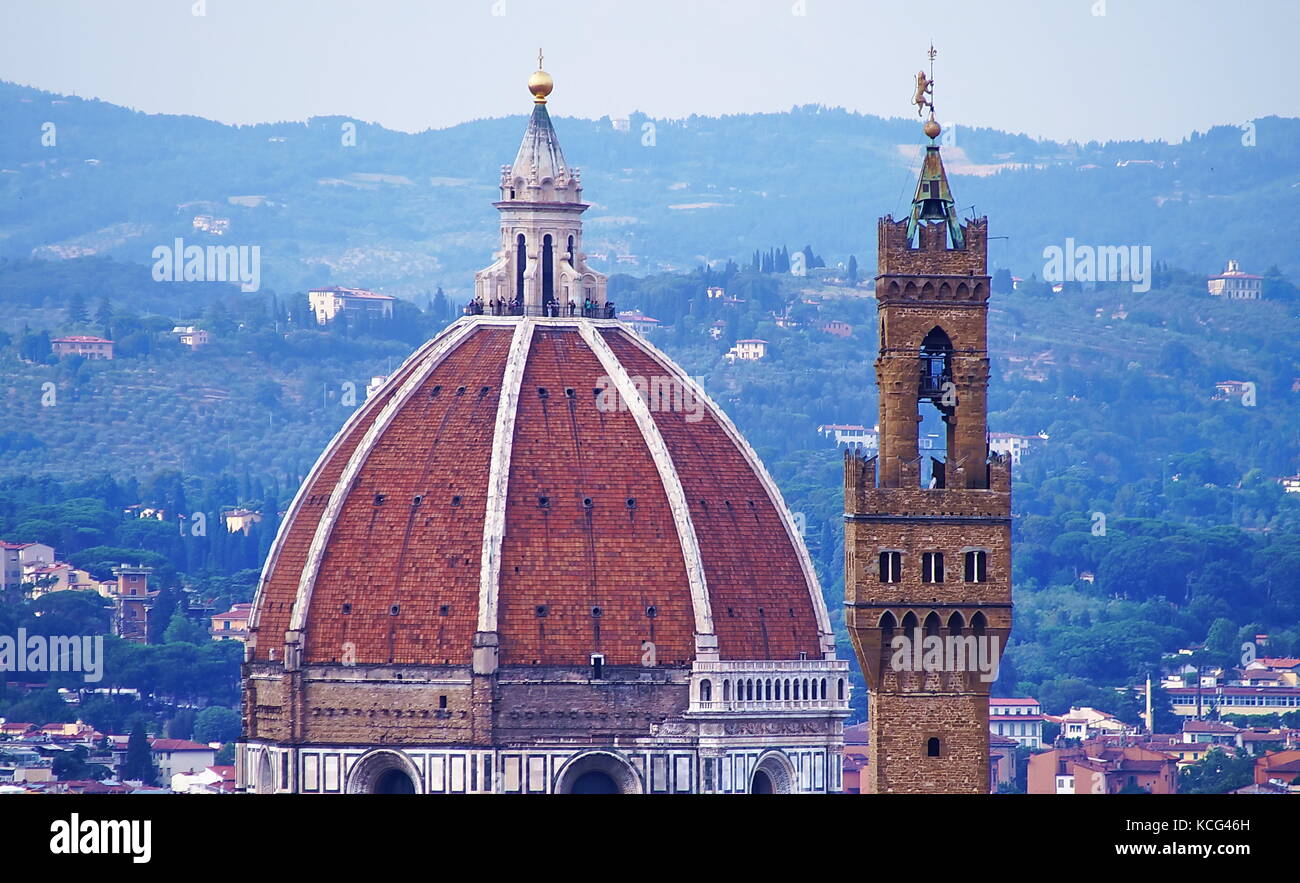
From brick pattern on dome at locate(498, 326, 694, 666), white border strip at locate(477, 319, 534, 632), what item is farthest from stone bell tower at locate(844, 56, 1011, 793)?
white border strip at locate(477, 319, 534, 632)

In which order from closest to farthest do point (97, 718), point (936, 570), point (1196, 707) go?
point (936, 570) → point (97, 718) → point (1196, 707)

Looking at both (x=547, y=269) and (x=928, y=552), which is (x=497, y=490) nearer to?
(x=547, y=269)

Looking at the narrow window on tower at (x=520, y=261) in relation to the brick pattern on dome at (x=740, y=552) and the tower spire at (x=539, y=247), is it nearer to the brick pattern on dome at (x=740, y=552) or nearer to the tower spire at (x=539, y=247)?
the tower spire at (x=539, y=247)

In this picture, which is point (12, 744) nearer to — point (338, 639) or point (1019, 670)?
point (338, 639)

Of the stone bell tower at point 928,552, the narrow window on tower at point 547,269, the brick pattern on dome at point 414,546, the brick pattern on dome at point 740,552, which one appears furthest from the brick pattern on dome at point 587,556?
the stone bell tower at point 928,552

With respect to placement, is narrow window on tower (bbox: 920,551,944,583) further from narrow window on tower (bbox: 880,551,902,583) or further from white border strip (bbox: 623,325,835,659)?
white border strip (bbox: 623,325,835,659)

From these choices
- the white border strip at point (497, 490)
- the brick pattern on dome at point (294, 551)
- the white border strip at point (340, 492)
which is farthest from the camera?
the brick pattern on dome at point (294, 551)
